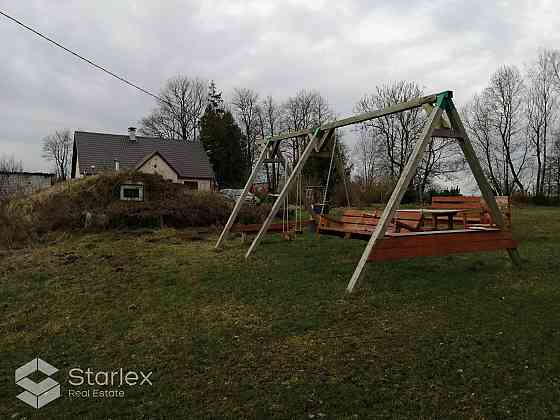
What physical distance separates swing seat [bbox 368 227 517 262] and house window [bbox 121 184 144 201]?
10.9 metres

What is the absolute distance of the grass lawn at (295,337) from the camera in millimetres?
2574

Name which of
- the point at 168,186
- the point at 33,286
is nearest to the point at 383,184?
the point at 168,186

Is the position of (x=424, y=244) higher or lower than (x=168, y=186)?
lower

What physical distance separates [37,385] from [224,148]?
35.8 meters

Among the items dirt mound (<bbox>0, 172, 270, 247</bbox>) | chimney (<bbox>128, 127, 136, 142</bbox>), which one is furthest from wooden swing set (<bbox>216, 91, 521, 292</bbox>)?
chimney (<bbox>128, 127, 136, 142</bbox>)

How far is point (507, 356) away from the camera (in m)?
3.09

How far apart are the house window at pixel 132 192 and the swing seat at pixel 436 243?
10927 millimetres

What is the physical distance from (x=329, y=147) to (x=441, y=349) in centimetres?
489

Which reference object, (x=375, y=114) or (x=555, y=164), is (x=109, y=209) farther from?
(x=555, y=164)

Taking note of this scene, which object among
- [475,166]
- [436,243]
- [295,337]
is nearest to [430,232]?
[436,243]

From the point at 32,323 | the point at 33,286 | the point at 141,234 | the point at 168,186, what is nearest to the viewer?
the point at 32,323

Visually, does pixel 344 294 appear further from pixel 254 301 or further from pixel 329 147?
pixel 329 147

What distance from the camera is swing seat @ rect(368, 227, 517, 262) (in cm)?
503

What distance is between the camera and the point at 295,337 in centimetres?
363
